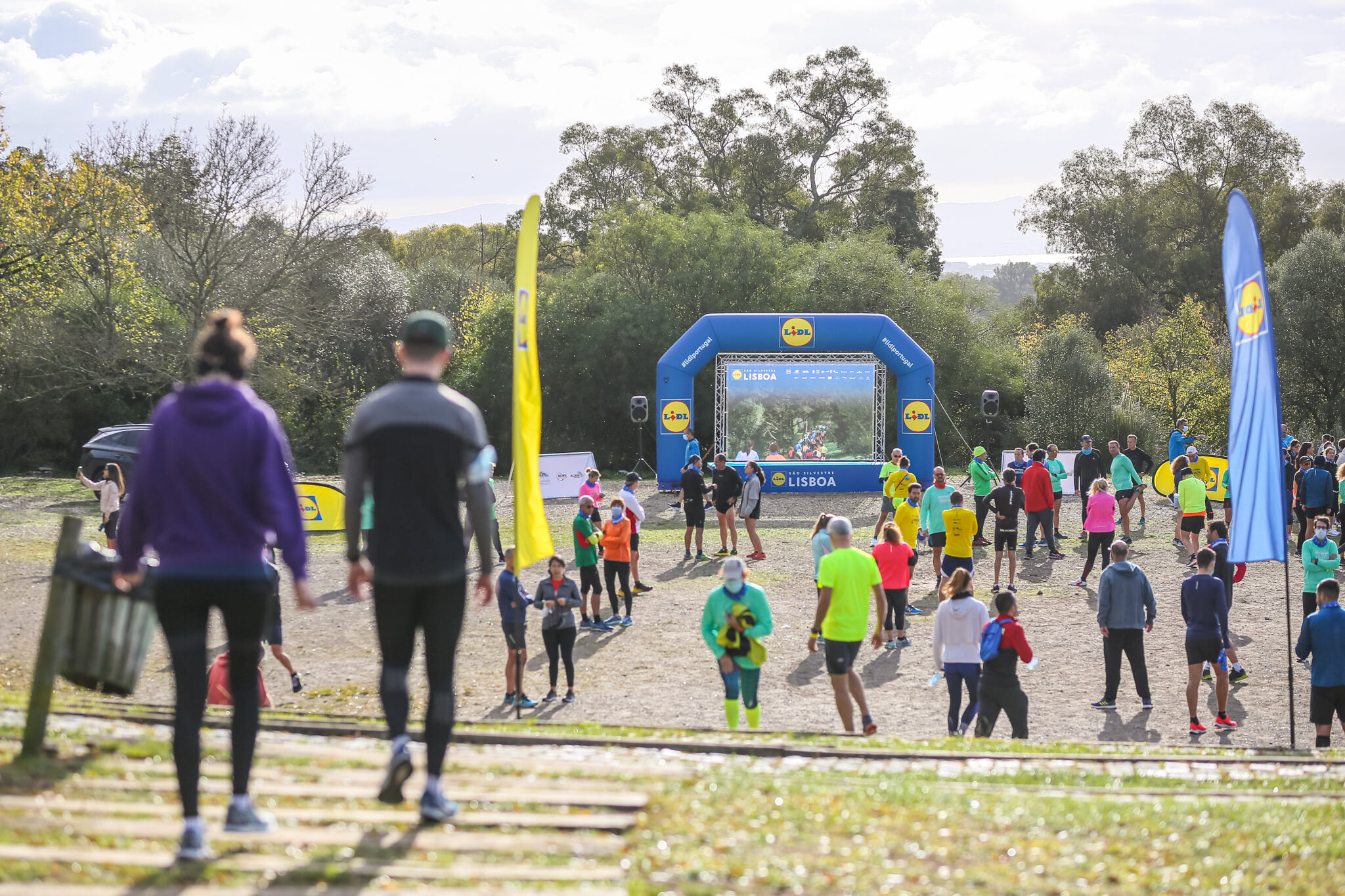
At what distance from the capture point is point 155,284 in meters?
32.3

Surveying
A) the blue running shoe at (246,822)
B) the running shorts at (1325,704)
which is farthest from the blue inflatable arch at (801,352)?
the blue running shoe at (246,822)

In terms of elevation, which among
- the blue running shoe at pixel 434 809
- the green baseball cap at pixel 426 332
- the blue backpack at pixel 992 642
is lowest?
the blue backpack at pixel 992 642

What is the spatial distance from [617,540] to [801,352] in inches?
581

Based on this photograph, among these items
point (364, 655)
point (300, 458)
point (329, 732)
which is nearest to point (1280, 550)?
point (329, 732)

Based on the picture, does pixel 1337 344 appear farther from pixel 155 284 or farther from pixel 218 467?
pixel 218 467

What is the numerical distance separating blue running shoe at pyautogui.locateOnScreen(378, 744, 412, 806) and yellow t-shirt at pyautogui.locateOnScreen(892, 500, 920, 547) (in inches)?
424

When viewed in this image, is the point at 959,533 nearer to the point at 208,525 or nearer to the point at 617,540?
the point at 617,540

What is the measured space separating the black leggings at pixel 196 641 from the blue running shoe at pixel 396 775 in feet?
1.70

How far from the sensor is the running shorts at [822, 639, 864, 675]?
8.45 metres

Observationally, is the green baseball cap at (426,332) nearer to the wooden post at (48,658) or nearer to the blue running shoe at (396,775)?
the blue running shoe at (396,775)

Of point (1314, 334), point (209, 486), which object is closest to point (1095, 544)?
point (209, 486)

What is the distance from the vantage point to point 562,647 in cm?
1011

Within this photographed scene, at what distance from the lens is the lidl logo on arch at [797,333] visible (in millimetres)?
26469

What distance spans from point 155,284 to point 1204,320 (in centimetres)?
3539
